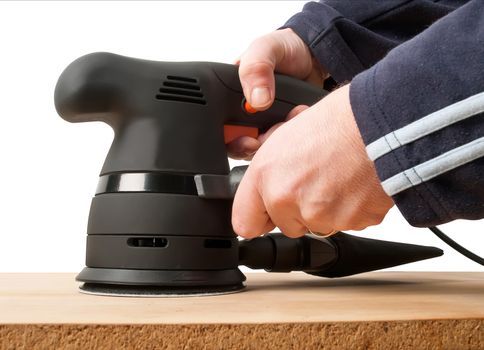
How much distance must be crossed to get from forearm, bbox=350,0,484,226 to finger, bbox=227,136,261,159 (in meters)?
0.40

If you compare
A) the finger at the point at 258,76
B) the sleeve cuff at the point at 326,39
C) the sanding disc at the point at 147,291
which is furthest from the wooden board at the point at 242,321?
the sleeve cuff at the point at 326,39

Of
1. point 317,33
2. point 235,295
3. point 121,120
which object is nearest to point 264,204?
point 235,295

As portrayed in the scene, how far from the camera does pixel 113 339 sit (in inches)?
18.7

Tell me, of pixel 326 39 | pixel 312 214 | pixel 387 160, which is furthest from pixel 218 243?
pixel 326 39

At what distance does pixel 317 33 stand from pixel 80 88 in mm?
472

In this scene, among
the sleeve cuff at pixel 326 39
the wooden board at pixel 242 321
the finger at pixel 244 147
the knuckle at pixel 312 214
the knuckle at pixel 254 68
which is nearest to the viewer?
the wooden board at pixel 242 321

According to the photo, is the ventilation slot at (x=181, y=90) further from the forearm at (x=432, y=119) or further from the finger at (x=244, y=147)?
the forearm at (x=432, y=119)

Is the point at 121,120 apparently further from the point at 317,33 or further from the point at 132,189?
the point at 317,33

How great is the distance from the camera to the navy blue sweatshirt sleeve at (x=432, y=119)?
49 cm

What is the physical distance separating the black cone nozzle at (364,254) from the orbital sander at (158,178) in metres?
0.17

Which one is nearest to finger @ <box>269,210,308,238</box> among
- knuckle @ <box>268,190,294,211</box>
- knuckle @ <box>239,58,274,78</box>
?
knuckle @ <box>268,190,294,211</box>

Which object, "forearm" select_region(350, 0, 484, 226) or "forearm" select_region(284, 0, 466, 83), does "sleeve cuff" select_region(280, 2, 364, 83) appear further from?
"forearm" select_region(350, 0, 484, 226)

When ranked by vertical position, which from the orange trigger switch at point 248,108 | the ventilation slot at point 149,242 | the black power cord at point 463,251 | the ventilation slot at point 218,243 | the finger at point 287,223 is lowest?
the black power cord at point 463,251

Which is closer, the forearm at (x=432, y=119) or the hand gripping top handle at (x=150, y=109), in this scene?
the forearm at (x=432, y=119)
